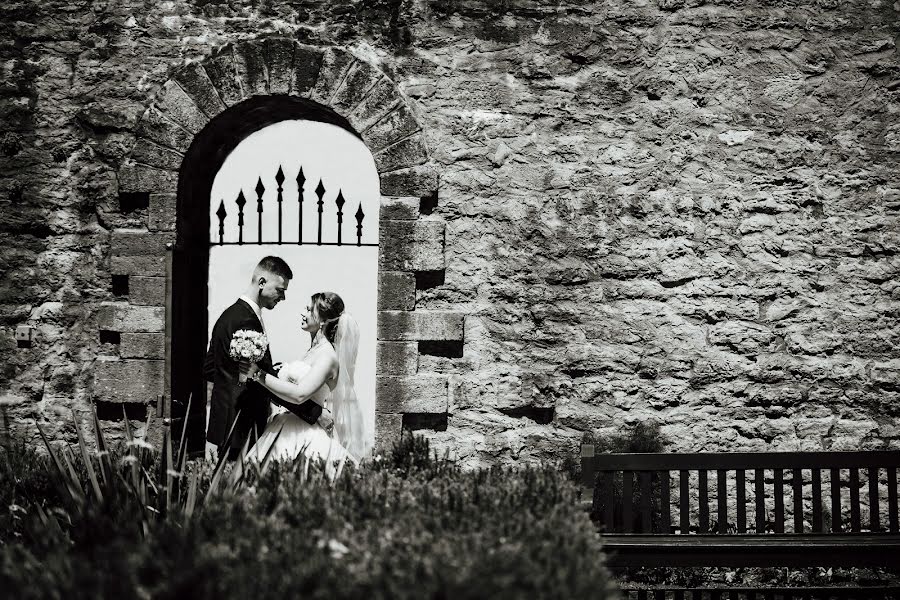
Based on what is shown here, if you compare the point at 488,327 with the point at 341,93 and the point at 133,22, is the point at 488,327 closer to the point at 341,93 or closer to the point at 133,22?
the point at 341,93

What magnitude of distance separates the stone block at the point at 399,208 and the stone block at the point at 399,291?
35cm

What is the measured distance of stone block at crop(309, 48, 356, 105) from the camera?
18.9 feet

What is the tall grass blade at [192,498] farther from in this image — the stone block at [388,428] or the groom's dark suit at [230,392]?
the stone block at [388,428]

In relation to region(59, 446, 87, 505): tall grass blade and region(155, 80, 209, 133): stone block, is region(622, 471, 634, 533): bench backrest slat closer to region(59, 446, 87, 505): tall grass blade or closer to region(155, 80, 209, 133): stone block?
region(59, 446, 87, 505): tall grass blade

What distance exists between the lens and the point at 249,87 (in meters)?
5.77

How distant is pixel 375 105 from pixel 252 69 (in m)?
0.82

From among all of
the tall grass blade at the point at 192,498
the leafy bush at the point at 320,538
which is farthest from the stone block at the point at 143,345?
the tall grass blade at the point at 192,498

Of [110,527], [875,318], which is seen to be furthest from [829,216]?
[110,527]

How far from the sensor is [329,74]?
19.0 ft

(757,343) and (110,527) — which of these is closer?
(110,527)

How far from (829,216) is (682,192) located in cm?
95

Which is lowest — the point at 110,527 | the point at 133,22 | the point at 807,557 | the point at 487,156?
the point at 807,557

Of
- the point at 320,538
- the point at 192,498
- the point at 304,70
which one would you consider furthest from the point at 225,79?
the point at 320,538

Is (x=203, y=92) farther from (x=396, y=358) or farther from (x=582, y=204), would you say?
(x=582, y=204)
